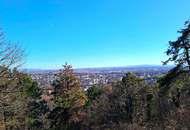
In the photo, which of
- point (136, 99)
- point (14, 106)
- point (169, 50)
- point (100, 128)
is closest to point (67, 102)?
point (100, 128)

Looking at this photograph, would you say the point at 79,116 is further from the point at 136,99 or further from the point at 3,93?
the point at 3,93

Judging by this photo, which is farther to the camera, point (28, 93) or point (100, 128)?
point (28, 93)

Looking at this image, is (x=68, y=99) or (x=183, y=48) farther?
(x=68, y=99)

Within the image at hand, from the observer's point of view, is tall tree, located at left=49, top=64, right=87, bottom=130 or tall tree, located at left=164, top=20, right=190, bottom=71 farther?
tall tree, located at left=49, top=64, right=87, bottom=130

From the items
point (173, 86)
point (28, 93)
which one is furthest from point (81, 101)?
point (173, 86)

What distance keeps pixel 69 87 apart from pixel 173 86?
13.8 meters

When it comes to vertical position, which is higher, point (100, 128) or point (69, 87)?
point (69, 87)

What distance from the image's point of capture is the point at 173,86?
24.2 m

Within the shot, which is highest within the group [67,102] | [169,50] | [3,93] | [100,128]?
[169,50]

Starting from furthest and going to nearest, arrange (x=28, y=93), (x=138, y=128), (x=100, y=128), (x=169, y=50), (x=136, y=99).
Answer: (x=28, y=93) < (x=100, y=128) < (x=136, y=99) < (x=138, y=128) < (x=169, y=50)

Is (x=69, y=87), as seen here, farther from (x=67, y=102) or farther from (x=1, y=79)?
(x=1, y=79)

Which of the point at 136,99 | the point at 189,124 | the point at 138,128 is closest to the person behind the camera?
the point at 189,124

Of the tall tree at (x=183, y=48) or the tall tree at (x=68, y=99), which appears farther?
the tall tree at (x=68, y=99)

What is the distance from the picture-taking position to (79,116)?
1446 inches
